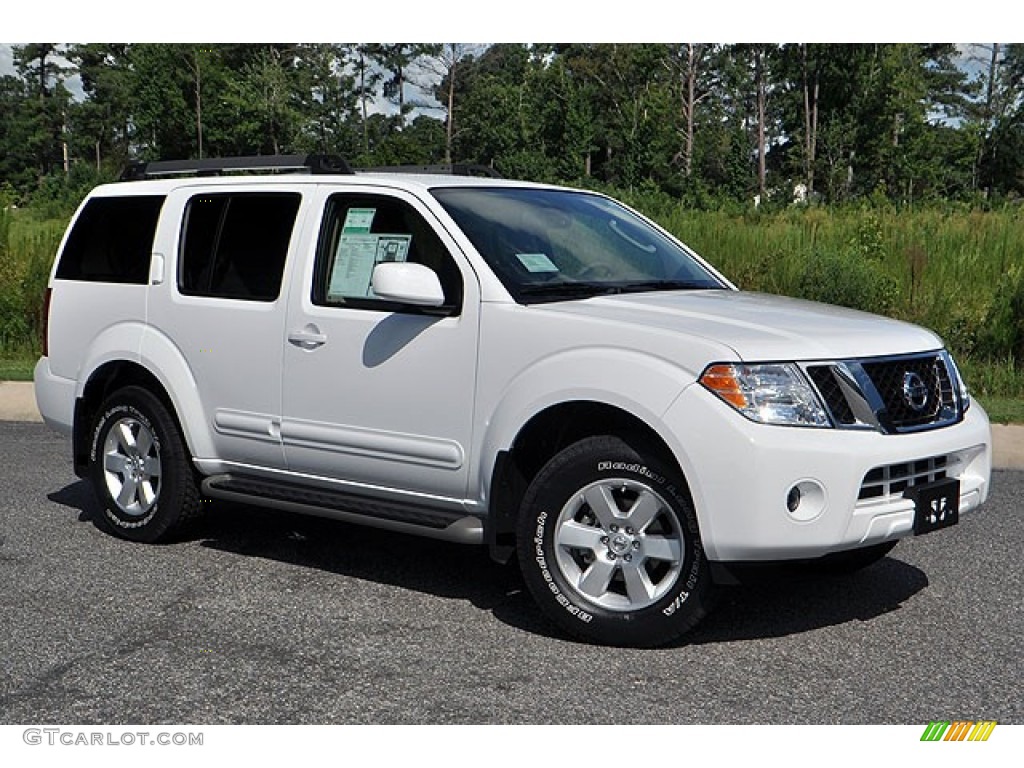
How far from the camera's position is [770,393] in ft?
16.5

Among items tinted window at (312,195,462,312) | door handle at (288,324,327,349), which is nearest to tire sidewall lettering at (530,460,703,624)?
tinted window at (312,195,462,312)

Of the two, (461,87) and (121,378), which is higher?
(461,87)

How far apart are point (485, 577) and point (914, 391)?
7.57ft

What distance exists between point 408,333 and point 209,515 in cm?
267

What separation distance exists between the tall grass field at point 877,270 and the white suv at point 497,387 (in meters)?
7.70

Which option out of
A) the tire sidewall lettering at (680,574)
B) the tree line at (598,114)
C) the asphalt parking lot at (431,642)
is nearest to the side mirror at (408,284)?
the tire sidewall lettering at (680,574)

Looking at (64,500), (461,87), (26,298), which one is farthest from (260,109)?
(64,500)

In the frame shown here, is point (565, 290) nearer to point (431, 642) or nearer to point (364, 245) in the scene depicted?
point (364, 245)

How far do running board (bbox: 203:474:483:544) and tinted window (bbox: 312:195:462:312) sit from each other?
89 cm

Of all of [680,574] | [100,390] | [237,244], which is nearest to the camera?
[680,574]

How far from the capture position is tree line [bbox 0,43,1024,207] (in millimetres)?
61625

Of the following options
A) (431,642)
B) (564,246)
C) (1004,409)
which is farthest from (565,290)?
(1004,409)

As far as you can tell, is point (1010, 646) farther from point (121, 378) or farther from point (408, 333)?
point (121, 378)

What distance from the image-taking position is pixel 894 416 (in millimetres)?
5254
